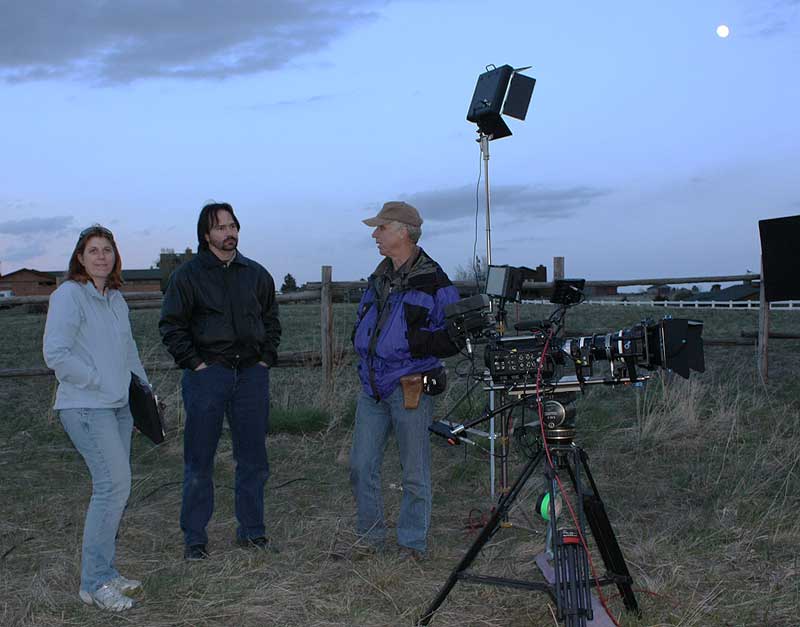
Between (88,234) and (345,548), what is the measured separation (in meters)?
2.17

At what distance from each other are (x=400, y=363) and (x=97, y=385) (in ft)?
4.81

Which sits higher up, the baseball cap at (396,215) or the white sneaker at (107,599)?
the baseball cap at (396,215)

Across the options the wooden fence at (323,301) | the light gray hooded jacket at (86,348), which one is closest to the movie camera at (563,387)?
the light gray hooded jacket at (86,348)

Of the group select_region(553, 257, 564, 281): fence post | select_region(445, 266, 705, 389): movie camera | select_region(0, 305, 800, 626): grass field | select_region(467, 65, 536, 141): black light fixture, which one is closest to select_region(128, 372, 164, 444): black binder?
select_region(0, 305, 800, 626): grass field

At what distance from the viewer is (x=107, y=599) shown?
374 cm

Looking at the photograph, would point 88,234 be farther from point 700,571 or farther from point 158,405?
point 700,571

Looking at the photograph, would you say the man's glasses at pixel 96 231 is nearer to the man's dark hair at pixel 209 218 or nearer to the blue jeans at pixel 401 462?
the man's dark hair at pixel 209 218

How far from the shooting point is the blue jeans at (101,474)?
11.9 feet

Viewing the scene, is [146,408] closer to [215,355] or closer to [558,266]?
[215,355]

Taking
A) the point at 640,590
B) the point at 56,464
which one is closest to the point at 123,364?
the point at 640,590

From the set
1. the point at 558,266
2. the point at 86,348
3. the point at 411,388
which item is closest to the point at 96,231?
the point at 86,348

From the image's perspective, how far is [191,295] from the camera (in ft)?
14.4

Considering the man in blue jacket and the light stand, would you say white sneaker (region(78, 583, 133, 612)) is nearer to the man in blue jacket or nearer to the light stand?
the man in blue jacket

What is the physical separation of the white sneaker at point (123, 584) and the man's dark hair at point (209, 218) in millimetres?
1754
